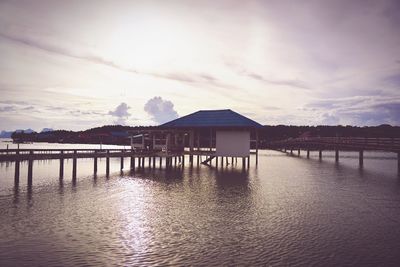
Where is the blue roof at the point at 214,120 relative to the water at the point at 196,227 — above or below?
above

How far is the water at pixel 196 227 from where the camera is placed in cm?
928

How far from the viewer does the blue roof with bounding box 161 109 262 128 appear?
36344mm

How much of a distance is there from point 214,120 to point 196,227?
2671cm

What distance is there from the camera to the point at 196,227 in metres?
12.5

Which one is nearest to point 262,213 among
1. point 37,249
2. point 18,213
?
point 37,249

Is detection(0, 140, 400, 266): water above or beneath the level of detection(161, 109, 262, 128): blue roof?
beneath

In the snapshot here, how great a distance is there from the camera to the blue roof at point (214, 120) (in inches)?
1431

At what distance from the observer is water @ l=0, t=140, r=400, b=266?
9.28m

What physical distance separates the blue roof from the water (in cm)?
1538

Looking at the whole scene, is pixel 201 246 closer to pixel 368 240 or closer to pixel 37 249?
pixel 37 249

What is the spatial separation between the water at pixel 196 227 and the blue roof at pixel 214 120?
606 inches

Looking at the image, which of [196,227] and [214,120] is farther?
[214,120]

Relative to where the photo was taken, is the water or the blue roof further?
the blue roof

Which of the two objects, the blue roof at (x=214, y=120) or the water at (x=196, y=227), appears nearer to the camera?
the water at (x=196, y=227)
